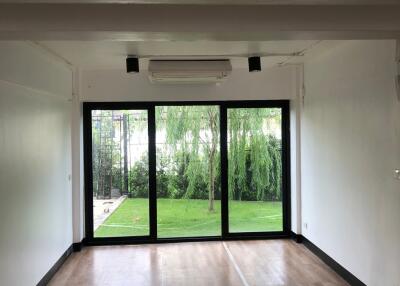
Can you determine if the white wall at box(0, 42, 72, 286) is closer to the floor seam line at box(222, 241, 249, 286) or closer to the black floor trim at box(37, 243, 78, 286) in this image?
the black floor trim at box(37, 243, 78, 286)

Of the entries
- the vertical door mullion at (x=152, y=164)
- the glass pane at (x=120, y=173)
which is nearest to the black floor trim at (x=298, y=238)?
the vertical door mullion at (x=152, y=164)

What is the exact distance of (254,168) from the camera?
6355 mm

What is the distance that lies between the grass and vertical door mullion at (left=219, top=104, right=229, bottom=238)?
2.9 inches

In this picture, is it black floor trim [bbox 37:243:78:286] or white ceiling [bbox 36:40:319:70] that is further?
black floor trim [bbox 37:243:78:286]

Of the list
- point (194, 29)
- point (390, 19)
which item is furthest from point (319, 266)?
point (194, 29)

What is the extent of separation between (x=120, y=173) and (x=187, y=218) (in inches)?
47.7

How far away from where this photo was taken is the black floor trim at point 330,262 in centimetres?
433

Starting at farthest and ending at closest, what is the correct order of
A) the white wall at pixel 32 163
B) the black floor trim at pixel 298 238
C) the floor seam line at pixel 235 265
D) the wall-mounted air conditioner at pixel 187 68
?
1. the black floor trim at pixel 298 238
2. the wall-mounted air conditioner at pixel 187 68
3. the floor seam line at pixel 235 265
4. the white wall at pixel 32 163

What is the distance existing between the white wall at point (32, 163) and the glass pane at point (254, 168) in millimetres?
2397

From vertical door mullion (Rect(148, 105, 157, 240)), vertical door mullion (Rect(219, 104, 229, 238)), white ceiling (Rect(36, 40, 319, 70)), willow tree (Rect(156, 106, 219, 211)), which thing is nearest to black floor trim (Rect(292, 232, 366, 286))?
vertical door mullion (Rect(219, 104, 229, 238))

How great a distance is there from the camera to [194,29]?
111 inches

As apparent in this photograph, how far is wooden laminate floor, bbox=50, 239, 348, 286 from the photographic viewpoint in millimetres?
4582

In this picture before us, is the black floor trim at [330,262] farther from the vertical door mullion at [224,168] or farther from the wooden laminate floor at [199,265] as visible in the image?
the vertical door mullion at [224,168]

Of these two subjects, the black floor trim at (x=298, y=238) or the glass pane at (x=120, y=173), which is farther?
the glass pane at (x=120, y=173)
